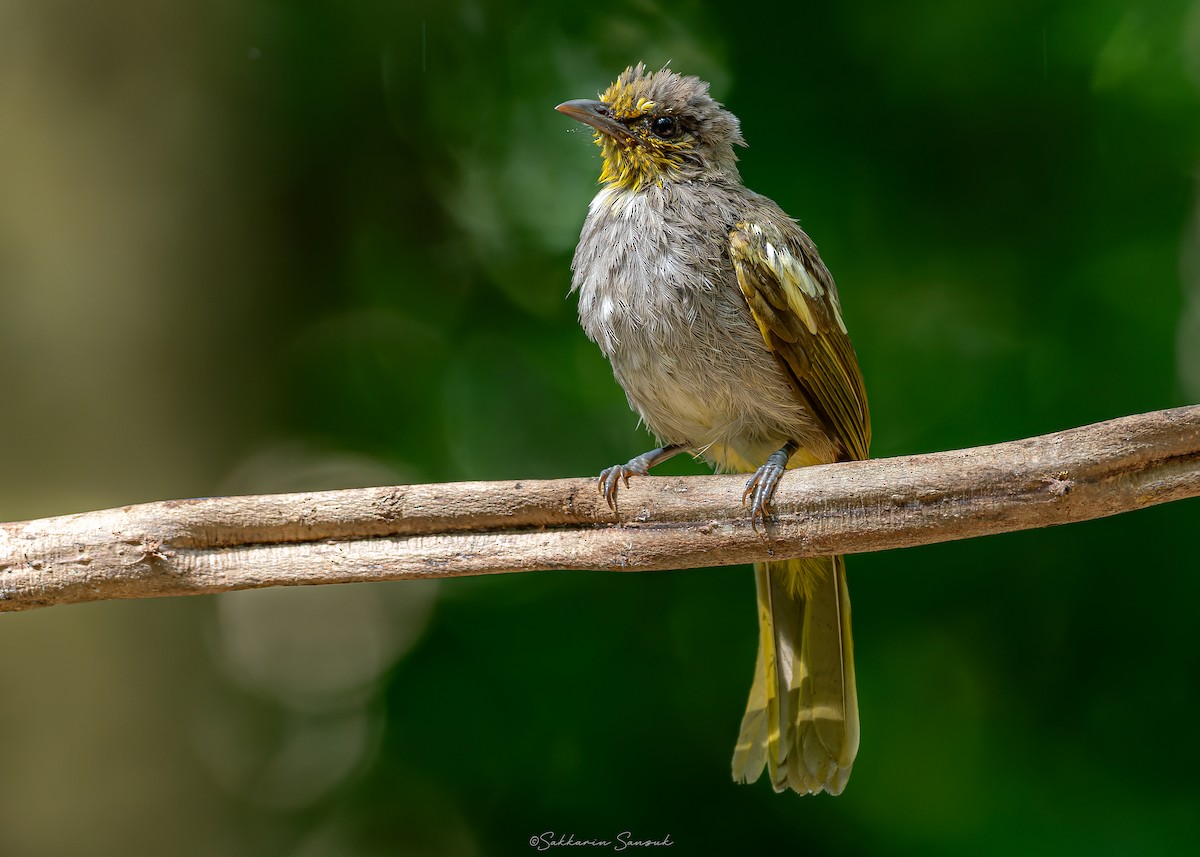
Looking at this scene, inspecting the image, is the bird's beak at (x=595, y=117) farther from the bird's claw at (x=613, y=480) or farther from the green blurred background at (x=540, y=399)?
the bird's claw at (x=613, y=480)

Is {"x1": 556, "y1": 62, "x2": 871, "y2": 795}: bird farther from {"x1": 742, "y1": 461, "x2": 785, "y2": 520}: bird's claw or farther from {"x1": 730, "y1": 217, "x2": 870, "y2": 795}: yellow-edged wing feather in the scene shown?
{"x1": 742, "y1": 461, "x2": 785, "y2": 520}: bird's claw

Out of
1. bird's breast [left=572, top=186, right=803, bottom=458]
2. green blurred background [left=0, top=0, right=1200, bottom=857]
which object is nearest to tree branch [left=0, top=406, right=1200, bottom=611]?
bird's breast [left=572, top=186, right=803, bottom=458]

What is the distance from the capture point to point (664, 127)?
244 centimetres

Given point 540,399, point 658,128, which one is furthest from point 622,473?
point 540,399

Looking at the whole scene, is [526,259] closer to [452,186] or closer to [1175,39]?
[452,186]

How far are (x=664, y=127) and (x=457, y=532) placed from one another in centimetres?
117

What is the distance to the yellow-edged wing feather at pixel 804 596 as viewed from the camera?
7.24 ft

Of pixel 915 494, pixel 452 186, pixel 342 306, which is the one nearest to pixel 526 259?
pixel 452 186

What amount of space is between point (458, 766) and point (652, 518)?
1.49 meters

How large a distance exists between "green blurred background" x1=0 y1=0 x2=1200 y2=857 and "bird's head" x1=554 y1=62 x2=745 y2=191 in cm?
57

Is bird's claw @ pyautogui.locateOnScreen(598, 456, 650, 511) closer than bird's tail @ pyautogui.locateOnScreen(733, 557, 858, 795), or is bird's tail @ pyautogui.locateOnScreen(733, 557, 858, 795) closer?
bird's claw @ pyautogui.locateOnScreen(598, 456, 650, 511)

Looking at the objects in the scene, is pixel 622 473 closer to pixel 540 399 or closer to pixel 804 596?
pixel 804 596

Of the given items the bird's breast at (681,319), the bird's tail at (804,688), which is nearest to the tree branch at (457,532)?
the bird's breast at (681,319)

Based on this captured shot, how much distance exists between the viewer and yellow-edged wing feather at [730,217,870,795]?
221 cm
